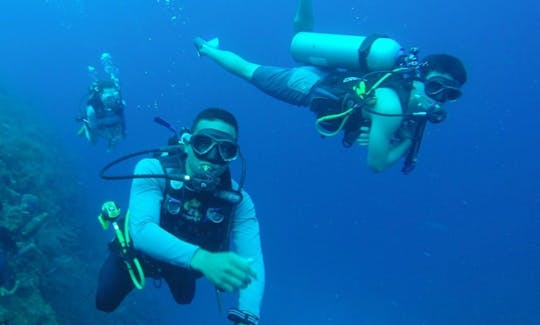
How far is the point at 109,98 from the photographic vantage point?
8.54 meters

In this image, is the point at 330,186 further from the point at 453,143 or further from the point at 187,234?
the point at 187,234

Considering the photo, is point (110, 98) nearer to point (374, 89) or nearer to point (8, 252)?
point (8, 252)

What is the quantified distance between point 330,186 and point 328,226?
5.45 metres

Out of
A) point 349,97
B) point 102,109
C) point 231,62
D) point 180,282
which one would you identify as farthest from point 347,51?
point 102,109

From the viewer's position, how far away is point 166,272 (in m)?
3.88

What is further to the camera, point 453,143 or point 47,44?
point 47,44

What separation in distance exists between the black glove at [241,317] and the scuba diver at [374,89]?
241 cm

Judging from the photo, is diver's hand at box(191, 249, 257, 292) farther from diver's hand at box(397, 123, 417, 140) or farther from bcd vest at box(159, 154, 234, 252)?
diver's hand at box(397, 123, 417, 140)

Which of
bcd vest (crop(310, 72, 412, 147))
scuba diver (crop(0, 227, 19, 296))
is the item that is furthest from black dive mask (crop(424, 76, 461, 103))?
scuba diver (crop(0, 227, 19, 296))

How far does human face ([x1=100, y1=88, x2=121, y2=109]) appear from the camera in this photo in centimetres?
854

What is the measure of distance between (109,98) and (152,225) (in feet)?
21.3

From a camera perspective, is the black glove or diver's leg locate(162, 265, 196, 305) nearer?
the black glove

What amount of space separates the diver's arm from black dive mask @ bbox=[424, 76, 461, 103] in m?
0.41

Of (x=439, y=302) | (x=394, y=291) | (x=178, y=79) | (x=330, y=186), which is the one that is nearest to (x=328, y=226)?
(x=330, y=186)
